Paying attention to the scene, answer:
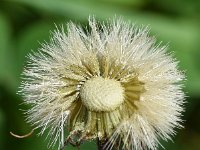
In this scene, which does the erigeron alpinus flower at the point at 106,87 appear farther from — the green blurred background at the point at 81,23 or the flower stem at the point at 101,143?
the green blurred background at the point at 81,23

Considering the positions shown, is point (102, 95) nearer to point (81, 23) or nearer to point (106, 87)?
point (106, 87)

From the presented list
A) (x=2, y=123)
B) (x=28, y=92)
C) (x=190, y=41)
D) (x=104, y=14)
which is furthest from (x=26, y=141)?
(x=28, y=92)

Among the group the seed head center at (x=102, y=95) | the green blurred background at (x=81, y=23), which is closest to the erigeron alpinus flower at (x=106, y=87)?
the seed head center at (x=102, y=95)

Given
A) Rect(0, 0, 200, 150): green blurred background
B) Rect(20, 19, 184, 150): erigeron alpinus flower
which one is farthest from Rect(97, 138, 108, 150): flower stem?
Rect(0, 0, 200, 150): green blurred background

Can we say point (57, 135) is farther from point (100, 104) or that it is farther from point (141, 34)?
point (141, 34)

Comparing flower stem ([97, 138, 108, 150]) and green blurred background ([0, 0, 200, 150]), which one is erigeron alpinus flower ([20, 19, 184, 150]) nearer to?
flower stem ([97, 138, 108, 150])
